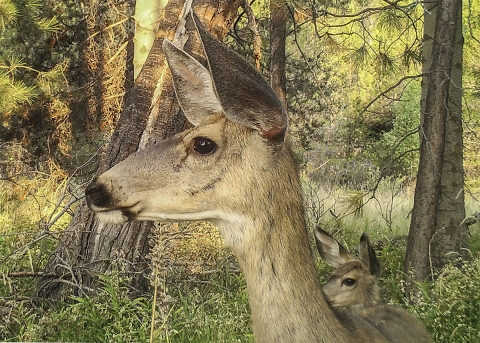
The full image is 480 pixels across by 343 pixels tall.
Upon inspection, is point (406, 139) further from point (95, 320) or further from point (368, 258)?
point (95, 320)

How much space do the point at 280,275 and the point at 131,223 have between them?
3.26 m

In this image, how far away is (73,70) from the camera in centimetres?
1365

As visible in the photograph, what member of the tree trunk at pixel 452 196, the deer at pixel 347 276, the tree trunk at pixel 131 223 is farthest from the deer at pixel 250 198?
the tree trunk at pixel 452 196

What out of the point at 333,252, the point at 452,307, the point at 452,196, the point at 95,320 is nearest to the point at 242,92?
the point at 333,252

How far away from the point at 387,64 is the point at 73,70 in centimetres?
838

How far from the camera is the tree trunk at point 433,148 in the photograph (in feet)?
18.0

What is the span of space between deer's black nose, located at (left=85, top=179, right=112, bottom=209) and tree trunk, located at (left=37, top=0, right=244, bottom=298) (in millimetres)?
2966

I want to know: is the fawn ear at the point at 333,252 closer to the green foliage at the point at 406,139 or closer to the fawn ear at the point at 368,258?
the fawn ear at the point at 368,258

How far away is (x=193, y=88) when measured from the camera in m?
2.84

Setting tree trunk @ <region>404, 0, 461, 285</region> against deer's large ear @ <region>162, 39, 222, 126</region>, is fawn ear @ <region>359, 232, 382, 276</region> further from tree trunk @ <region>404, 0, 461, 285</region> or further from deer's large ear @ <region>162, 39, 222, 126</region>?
deer's large ear @ <region>162, 39, 222, 126</region>

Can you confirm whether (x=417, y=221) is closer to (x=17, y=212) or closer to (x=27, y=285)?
(x=27, y=285)

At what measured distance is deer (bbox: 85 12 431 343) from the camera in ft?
7.57

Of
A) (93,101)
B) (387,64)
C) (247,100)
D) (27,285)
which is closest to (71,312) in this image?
(27,285)

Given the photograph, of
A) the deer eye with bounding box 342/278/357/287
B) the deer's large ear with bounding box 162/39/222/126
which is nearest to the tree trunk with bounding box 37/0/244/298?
the deer eye with bounding box 342/278/357/287
